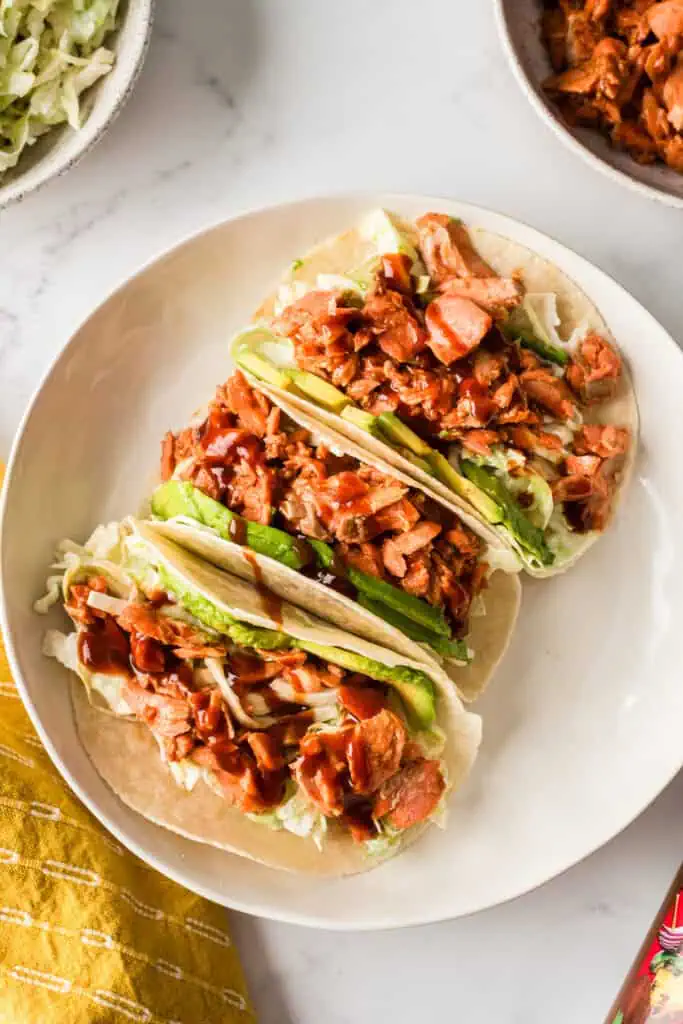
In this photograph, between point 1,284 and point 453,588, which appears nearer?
point 453,588

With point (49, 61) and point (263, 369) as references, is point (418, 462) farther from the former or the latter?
point (49, 61)

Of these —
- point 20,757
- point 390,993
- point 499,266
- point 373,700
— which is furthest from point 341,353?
point 390,993

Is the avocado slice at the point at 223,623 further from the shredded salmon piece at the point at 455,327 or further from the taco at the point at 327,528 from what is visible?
the shredded salmon piece at the point at 455,327

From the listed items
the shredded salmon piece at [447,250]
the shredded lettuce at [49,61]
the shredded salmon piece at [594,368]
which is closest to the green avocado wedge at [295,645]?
the shredded salmon piece at [594,368]

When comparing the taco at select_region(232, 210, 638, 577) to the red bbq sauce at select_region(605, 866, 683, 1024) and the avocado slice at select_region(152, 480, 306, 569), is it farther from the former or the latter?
the red bbq sauce at select_region(605, 866, 683, 1024)

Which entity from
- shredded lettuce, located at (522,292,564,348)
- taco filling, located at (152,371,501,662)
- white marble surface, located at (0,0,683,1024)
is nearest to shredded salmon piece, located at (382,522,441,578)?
taco filling, located at (152,371,501,662)

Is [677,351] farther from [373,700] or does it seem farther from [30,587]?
[30,587]

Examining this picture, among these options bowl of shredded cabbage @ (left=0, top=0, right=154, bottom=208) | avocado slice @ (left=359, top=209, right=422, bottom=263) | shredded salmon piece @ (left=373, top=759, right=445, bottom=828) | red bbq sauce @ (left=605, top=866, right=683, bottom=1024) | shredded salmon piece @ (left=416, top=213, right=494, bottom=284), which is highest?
bowl of shredded cabbage @ (left=0, top=0, right=154, bottom=208)
